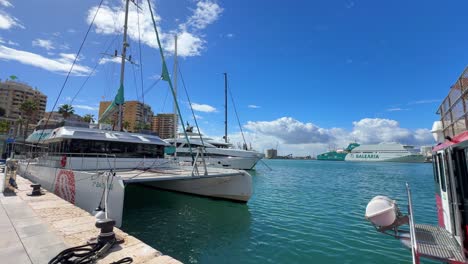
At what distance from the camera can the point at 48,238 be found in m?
4.79

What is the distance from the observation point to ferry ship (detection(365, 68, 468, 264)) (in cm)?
401

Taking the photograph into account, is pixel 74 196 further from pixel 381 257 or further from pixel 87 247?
pixel 381 257

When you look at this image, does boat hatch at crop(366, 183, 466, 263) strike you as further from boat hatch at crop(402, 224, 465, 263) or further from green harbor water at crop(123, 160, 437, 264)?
green harbor water at crop(123, 160, 437, 264)

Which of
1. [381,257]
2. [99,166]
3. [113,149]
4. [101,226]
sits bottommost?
[381,257]

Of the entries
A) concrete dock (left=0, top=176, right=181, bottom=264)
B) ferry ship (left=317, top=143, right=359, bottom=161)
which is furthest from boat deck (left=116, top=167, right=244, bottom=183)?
ferry ship (left=317, top=143, right=359, bottom=161)

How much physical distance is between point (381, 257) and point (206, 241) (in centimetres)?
472

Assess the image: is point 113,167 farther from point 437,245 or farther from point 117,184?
point 437,245

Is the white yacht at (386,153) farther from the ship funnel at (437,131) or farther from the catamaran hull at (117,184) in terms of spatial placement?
the ship funnel at (437,131)

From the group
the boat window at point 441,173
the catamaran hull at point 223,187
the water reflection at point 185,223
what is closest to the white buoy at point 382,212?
the boat window at point 441,173

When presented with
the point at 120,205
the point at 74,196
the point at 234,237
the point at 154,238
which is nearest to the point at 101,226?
the point at 120,205

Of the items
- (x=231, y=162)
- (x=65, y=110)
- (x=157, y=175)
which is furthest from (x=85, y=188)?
(x=65, y=110)

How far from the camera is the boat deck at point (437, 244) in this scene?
12.6ft

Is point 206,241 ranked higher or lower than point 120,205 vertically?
lower

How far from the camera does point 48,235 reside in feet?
16.3
